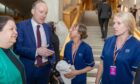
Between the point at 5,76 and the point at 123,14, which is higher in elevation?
the point at 123,14

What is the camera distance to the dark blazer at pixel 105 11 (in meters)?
13.4

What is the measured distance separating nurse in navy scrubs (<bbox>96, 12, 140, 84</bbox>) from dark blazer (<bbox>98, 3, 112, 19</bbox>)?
9.33 metres

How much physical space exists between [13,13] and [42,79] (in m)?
19.0

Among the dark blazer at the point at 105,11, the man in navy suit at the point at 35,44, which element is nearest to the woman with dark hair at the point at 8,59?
the man in navy suit at the point at 35,44

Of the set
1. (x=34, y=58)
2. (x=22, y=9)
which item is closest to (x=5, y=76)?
(x=34, y=58)

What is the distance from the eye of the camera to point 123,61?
389 centimetres

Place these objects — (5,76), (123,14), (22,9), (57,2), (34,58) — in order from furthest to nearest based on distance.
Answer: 1. (22,9)
2. (57,2)
3. (34,58)
4. (123,14)
5. (5,76)

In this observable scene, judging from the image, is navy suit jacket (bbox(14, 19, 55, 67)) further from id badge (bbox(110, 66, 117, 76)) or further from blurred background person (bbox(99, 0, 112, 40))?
blurred background person (bbox(99, 0, 112, 40))

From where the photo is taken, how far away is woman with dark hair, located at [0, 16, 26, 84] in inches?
114

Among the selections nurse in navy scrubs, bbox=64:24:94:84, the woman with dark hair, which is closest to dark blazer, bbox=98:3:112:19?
nurse in navy scrubs, bbox=64:24:94:84

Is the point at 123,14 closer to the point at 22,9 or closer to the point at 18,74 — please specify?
the point at 18,74

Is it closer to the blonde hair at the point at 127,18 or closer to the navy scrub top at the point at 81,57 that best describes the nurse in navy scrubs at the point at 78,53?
the navy scrub top at the point at 81,57

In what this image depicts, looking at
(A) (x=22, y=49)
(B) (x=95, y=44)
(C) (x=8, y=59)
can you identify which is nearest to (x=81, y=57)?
(A) (x=22, y=49)

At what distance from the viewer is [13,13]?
23016mm
